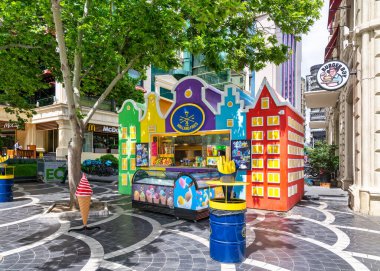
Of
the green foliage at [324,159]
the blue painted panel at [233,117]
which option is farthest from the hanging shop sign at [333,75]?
the green foliage at [324,159]

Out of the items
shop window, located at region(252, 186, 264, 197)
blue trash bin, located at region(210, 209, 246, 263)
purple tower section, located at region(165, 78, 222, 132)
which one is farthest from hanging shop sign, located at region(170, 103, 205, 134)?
blue trash bin, located at region(210, 209, 246, 263)

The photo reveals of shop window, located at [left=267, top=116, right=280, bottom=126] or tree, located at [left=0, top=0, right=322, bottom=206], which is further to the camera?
shop window, located at [left=267, top=116, right=280, bottom=126]

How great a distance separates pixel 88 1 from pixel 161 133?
6.09 m

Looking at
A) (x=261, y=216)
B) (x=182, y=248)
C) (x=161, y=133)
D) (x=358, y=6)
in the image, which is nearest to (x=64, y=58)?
(x=161, y=133)

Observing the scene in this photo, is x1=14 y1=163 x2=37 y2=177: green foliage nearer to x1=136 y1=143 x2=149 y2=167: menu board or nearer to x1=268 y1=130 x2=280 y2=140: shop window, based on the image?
x1=136 y1=143 x2=149 y2=167: menu board

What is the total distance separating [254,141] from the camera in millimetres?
10586

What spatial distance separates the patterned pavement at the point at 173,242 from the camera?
206 inches

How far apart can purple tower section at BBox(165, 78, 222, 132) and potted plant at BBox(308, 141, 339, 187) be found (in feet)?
36.6

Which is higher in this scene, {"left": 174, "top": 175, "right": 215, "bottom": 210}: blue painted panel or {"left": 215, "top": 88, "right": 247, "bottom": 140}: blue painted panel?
{"left": 215, "top": 88, "right": 247, "bottom": 140}: blue painted panel

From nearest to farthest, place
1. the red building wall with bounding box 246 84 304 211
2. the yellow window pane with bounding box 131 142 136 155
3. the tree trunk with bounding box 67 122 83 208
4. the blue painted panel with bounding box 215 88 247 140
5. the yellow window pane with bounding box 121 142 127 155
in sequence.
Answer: the tree trunk with bounding box 67 122 83 208 < the red building wall with bounding box 246 84 304 211 < the blue painted panel with bounding box 215 88 247 140 < the yellow window pane with bounding box 131 142 136 155 < the yellow window pane with bounding box 121 142 127 155

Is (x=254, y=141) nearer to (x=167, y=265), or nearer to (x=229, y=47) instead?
(x=229, y=47)

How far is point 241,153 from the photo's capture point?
35.3 ft

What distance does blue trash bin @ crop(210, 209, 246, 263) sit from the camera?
17.1 feet

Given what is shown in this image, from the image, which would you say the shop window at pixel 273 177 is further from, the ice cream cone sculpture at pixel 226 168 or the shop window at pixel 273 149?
the ice cream cone sculpture at pixel 226 168
